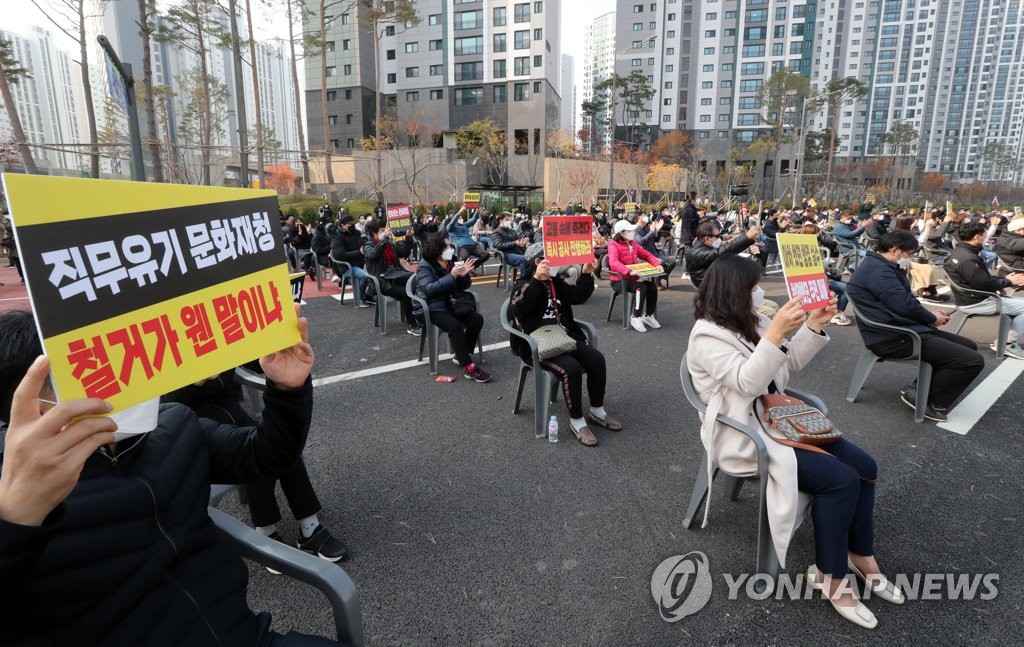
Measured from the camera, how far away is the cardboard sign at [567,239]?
4531mm

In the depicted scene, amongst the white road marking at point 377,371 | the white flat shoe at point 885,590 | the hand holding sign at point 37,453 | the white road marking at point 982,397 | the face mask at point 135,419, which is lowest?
the white road marking at point 377,371

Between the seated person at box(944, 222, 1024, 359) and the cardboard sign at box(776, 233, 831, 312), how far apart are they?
4018 mm

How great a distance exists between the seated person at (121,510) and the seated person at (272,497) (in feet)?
3.63

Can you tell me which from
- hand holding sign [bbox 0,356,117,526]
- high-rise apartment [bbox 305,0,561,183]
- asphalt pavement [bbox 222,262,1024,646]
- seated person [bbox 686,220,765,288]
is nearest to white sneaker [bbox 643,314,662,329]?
seated person [bbox 686,220,765,288]

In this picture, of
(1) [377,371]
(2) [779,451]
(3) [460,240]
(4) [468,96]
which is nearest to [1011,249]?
(2) [779,451]

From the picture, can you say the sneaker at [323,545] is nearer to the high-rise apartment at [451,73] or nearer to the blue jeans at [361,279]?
the blue jeans at [361,279]

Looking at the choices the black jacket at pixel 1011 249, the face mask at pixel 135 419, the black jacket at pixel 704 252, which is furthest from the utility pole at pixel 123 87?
the black jacket at pixel 1011 249

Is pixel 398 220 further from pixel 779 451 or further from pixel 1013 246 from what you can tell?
pixel 1013 246

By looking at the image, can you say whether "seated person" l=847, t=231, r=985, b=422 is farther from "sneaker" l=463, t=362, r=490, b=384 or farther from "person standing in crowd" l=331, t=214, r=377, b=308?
"person standing in crowd" l=331, t=214, r=377, b=308

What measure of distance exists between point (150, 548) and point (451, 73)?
5536cm

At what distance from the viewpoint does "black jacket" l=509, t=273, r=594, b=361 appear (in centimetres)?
434

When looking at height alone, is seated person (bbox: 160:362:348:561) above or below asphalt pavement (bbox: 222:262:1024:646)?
above

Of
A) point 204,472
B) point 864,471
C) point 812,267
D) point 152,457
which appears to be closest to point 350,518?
point 204,472

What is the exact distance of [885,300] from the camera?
437cm
